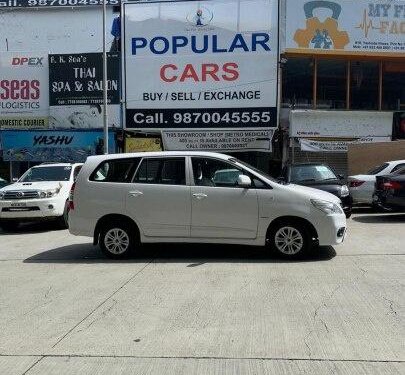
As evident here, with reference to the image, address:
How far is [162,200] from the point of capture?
8766mm

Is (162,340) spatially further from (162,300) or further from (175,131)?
(175,131)

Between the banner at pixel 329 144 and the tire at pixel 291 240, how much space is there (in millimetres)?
14164

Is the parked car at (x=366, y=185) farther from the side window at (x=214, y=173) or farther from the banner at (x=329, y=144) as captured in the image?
the side window at (x=214, y=173)

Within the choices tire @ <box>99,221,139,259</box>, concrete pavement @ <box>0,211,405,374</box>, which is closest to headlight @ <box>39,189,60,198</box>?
concrete pavement @ <box>0,211,405,374</box>

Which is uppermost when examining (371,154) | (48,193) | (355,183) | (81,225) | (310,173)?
(371,154)

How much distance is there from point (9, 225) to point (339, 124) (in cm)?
1424

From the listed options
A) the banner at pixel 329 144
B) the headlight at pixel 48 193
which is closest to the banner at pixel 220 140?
the banner at pixel 329 144

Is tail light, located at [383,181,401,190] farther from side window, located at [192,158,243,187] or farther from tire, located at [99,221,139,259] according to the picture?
tire, located at [99,221,139,259]

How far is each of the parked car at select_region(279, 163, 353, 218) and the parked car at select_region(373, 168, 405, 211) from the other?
0.80 metres

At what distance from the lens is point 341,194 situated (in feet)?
42.0

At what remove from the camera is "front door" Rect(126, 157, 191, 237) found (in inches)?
344

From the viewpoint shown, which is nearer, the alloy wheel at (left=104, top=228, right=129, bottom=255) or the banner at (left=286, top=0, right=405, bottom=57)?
the alloy wheel at (left=104, top=228, right=129, bottom=255)

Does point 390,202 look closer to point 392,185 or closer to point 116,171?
point 392,185

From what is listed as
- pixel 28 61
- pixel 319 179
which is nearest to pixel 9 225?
pixel 319 179
